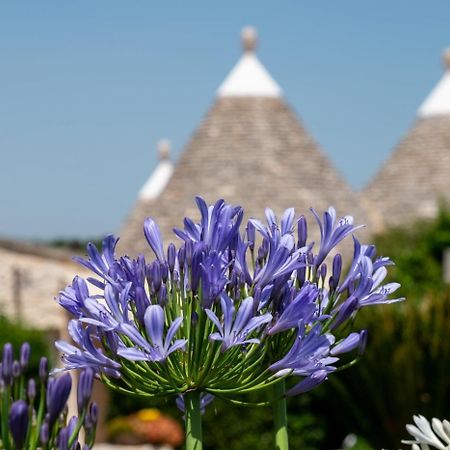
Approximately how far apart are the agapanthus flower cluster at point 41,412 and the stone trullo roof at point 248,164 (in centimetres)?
2132

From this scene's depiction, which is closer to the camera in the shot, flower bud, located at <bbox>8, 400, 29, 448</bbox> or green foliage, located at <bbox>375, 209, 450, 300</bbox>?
flower bud, located at <bbox>8, 400, 29, 448</bbox>

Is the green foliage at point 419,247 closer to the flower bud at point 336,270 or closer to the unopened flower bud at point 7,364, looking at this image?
the flower bud at point 336,270

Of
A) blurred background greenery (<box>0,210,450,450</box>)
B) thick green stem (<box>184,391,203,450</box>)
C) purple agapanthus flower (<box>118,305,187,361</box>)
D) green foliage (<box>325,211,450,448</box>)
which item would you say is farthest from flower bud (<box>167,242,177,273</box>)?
green foliage (<box>325,211,450,448</box>)

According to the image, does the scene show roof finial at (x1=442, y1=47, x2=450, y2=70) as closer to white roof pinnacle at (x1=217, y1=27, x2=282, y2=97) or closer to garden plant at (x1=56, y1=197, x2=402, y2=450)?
white roof pinnacle at (x1=217, y1=27, x2=282, y2=97)

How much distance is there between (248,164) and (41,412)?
22.9m

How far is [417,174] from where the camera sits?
2895 centimetres

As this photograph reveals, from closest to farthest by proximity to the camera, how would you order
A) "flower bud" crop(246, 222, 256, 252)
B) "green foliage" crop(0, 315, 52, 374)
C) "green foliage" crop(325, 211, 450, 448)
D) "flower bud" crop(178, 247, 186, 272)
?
"flower bud" crop(178, 247, 186, 272) → "flower bud" crop(246, 222, 256, 252) → "green foliage" crop(325, 211, 450, 448) → "green foliage" crop(0, 315, 52, 374)

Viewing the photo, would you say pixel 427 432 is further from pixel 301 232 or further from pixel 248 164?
pixel 248 164

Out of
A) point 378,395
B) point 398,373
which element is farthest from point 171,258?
point 378,395

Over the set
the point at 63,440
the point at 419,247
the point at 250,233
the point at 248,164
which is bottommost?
the point at 63,440

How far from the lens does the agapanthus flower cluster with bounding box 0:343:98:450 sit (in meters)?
2.12

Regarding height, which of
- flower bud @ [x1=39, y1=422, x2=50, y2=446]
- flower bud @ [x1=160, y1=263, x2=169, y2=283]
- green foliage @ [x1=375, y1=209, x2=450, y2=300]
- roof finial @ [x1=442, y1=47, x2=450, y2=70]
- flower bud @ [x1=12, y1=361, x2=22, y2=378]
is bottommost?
flower bud @ [x1=39, y1=422, x2=50, y2=446]

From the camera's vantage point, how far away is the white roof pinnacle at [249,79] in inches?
1061

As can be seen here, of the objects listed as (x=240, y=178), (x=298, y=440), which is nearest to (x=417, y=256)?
(x=240, y=178)
